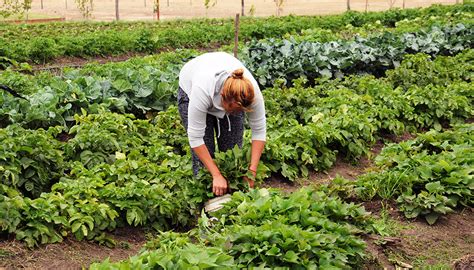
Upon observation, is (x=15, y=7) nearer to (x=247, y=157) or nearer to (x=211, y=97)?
(x=247, y=157)

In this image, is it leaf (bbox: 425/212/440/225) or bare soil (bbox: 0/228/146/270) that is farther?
leaf (bbox: 425/212/440/225)

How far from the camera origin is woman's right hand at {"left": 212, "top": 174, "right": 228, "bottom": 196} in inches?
192

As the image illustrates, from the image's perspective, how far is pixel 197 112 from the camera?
4656 mm

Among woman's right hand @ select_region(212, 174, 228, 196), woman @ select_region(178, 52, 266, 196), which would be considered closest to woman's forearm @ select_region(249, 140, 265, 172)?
woman @ select_region(178, 52, 266, 196)

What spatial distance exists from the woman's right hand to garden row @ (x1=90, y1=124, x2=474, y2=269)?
276 mm

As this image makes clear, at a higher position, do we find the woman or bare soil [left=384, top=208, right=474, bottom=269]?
the woman

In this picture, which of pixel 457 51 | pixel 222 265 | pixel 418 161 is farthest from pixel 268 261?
pixel 457 51

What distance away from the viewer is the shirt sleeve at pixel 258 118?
15.3 ft

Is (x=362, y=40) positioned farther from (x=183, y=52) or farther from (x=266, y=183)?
(x=266, y=183)

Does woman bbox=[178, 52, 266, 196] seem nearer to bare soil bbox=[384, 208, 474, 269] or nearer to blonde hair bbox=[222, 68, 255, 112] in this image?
blonde hair bbox=[222, 68, 255, 112]

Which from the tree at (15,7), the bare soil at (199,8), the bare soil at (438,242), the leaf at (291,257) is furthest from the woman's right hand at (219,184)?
the bare soil at (199,8)

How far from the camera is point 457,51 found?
13.4 m

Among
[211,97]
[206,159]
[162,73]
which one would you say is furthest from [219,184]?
[162,73]

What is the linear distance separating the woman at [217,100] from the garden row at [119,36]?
26.9 feet
